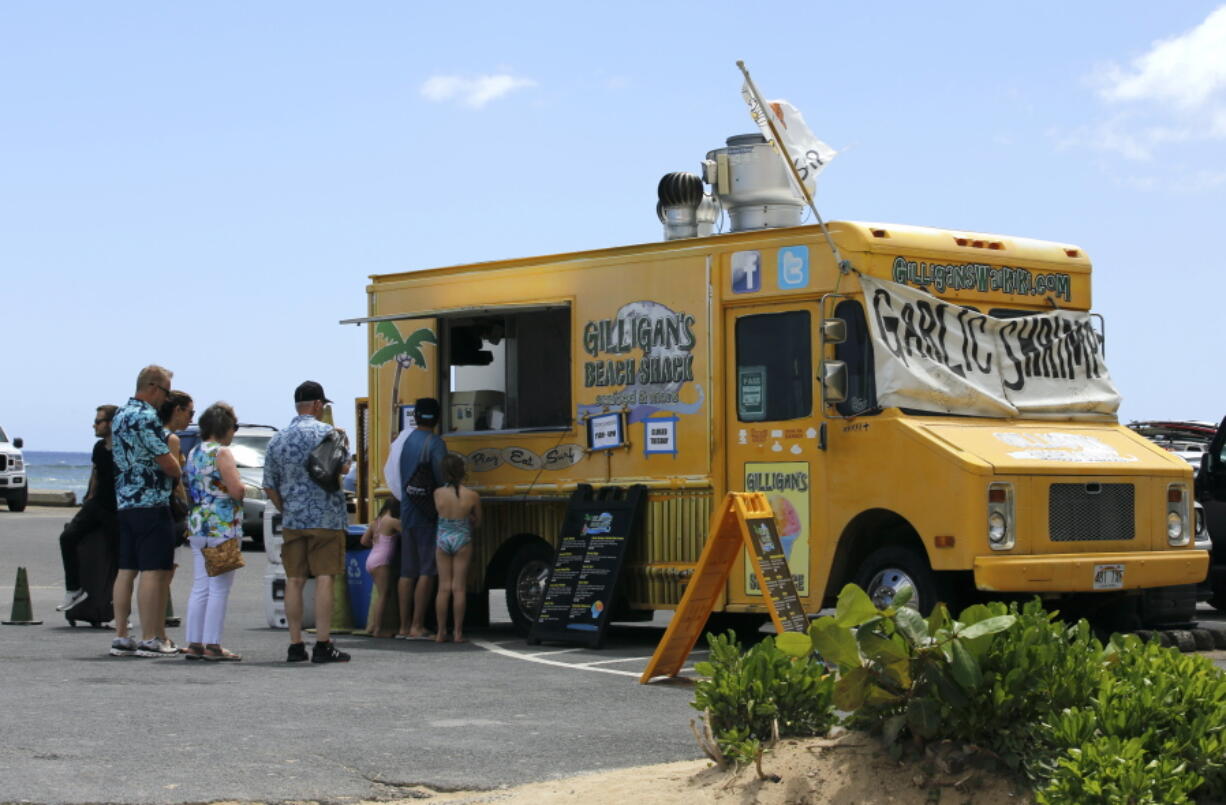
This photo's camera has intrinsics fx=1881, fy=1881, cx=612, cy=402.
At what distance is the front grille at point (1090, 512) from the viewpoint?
11.5m

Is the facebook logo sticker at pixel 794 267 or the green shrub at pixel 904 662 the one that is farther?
the facebook logo sticker at pixel 794 267

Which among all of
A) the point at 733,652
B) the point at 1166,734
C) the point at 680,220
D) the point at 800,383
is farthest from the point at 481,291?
the point at 1166,734


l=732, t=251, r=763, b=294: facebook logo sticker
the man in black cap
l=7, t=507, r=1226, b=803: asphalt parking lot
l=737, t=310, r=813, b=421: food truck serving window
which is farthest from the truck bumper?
the man in black cap

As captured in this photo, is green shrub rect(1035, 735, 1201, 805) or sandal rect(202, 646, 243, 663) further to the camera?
sandal rect(202, 646, 243, 663)

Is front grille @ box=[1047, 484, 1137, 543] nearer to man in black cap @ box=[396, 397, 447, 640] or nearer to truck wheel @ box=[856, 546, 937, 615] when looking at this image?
truck wheel @ box=[856, 546, 937, 615]

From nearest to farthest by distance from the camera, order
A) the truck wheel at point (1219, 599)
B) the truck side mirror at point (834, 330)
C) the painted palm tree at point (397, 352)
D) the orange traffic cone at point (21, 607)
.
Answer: the truck side mirror at point (834, 330), the painted palm tree at point (397, 352), the orange traffic cone at point (21, 607), the truck wheel at point (1219, 599)

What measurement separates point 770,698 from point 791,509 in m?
5.89

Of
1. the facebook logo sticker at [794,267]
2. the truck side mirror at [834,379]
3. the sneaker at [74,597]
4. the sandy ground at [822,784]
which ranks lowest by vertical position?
the sandy ground at [822,784]

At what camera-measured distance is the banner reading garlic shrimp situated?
40.1 ft

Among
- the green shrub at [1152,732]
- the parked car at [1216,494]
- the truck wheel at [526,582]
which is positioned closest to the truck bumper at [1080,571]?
the parked car at [1216,494]

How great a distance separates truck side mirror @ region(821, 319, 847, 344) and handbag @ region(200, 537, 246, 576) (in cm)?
398

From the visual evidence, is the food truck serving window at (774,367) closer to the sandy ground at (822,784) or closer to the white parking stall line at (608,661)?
the white parking stall line at (608,661)

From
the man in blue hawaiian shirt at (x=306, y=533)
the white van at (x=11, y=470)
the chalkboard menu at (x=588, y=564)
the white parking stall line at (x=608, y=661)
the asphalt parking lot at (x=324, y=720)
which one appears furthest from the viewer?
the white van at (x=11, y=470)

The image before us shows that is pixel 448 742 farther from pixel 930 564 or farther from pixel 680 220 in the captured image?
pixel 680 220
